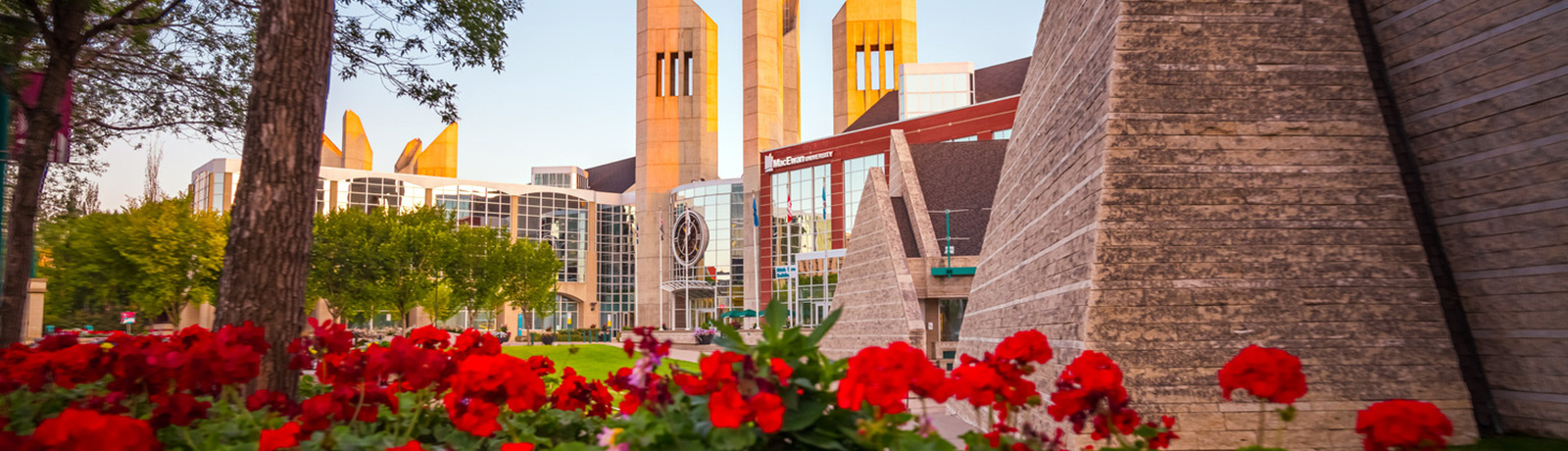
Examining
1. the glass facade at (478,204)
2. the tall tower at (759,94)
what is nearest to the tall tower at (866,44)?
the tall tower at (759,94)

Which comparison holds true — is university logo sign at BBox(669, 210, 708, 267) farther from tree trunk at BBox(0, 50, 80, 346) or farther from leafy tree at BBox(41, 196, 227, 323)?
tree trunk at BBox(0, 50, 80, 346)

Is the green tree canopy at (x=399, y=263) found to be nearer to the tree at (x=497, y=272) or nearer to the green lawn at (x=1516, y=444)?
the tree at (x=497, y=272)

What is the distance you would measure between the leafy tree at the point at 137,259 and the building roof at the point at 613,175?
202 ft

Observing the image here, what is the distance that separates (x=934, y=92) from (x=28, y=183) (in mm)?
53113

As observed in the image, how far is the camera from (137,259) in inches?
1508

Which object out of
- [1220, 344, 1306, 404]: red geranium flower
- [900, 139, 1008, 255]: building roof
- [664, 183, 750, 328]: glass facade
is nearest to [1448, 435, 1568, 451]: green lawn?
[1220, 344, 1306, 404]: red geranium flower

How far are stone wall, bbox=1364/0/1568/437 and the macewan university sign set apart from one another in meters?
53.3

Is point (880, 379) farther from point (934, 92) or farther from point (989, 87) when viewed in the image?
point (989, 87)

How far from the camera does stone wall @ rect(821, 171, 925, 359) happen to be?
21.7 metres

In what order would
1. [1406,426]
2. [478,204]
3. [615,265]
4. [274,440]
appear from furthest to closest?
[615,265] < [478,204] < [274,440] < [1406,426]

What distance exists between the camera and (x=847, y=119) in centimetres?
7881

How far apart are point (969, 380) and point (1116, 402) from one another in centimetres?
52

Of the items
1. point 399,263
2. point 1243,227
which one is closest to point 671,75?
point 399,263

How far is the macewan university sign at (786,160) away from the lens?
6311 centimetres
